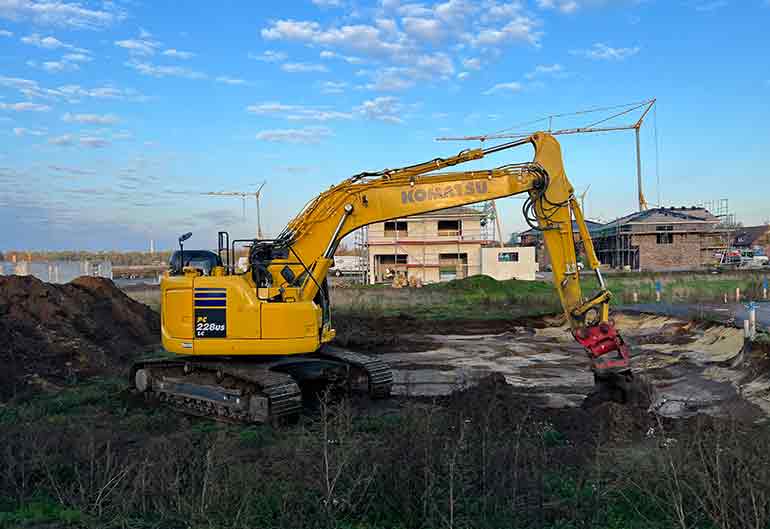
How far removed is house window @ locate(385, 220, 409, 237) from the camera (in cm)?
5106

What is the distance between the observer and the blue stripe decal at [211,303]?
10492mm

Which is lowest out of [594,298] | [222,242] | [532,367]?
[532,367]

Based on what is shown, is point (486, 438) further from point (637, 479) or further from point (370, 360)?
point (370, 360)

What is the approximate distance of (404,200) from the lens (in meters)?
11.4

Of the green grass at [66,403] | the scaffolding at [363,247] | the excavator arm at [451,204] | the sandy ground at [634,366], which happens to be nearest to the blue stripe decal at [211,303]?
the excavator arm at [451,204]

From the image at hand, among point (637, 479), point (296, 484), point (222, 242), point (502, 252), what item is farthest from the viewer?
point (502, 252)

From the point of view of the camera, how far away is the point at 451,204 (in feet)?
37.2

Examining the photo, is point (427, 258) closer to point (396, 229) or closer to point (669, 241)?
point (396, 229)

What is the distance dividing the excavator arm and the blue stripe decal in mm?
1048

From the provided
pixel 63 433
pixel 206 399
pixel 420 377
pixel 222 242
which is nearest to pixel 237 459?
pixel 63 433

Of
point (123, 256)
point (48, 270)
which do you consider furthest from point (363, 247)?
point (123, 256)

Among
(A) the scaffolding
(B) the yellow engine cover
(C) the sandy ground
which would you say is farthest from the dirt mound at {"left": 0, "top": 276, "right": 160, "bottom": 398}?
(A) the scaffolding

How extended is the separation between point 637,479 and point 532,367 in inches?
413

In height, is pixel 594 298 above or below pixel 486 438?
above
